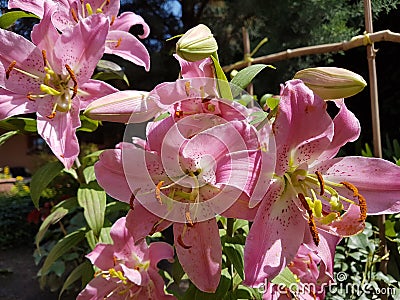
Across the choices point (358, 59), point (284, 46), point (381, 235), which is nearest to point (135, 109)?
point (381, 235)

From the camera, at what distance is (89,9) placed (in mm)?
606

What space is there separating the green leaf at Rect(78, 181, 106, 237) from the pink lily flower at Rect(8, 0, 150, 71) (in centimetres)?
25

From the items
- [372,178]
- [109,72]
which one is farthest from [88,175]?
[372,178]

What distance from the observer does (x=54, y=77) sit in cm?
57

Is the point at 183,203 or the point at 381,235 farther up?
the point at 183,203

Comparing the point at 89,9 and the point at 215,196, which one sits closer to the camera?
the point at 215,196

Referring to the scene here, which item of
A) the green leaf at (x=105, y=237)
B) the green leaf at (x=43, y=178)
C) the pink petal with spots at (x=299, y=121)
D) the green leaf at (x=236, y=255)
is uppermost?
the pink petal with spots at (x=299, y=121)

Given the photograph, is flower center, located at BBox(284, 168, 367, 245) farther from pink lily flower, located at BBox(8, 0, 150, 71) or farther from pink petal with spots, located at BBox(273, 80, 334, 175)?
pink lily flower, located at BBox(8, 0, 150, 71)

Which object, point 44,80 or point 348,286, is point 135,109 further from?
point 348,286

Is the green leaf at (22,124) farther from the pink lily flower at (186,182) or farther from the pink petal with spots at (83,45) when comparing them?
the pink lily flower at (186,182)

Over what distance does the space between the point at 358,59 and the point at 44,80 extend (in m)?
1.75

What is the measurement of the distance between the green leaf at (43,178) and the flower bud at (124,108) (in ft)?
1.18

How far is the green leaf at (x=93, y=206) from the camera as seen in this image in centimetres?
73

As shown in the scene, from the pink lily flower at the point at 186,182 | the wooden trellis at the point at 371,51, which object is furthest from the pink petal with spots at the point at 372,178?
the wooden trellis at the point at 371,51
